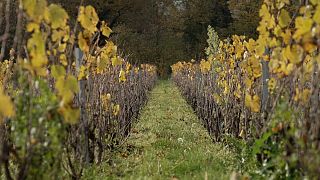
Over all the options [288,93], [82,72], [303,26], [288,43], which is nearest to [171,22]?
[82,72]

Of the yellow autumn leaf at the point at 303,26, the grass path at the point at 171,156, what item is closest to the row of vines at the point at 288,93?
the yellow autumn leaf at the point at 303,26

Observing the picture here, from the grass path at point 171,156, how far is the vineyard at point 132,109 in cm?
2

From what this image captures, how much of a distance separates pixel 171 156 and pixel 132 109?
8.96ft

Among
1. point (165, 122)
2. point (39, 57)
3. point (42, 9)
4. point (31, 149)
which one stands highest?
point (42, 9)

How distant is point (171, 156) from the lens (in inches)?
197

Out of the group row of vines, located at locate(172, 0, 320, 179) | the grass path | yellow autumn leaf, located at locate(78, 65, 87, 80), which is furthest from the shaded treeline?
row of vines, located at locate(172, 0, 320, 179)

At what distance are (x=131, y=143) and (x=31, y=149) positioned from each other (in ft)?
12.2

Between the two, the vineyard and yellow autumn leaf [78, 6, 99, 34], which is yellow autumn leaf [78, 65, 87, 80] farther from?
yellow autumn leaf [78, 6, 99, 34]

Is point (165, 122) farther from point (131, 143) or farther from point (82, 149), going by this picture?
point (82, 149)

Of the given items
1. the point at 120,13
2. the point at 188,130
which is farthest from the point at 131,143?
the point at 120,13

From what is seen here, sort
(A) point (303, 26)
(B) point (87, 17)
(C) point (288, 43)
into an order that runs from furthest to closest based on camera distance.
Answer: (B) point (87, 17)
(C) point (288, 43)
(A) point (303, 26)

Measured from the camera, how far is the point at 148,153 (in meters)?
5.18

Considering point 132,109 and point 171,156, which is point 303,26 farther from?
point 132,109

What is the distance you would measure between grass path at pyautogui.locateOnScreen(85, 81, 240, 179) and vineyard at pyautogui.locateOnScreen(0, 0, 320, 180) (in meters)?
0.02
